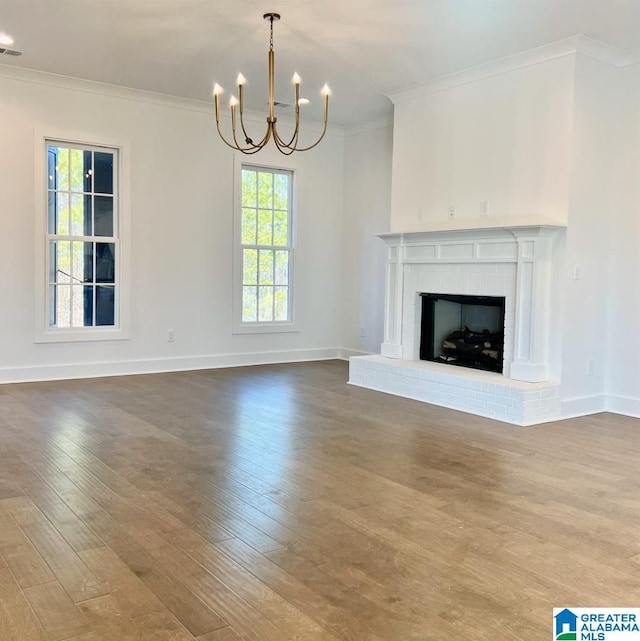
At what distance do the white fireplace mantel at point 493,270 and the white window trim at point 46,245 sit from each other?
2.71m

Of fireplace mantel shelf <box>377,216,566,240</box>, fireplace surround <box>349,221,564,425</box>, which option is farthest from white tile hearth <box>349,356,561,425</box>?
fireplace mantel shelf <box>377,216,566,240</box>

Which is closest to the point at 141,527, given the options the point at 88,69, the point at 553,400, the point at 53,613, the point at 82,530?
the point at 82,530

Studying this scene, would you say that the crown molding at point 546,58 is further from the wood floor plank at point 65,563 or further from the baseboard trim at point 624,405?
the wood floor plank at point 65,563

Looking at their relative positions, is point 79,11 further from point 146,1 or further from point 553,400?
point 553,400

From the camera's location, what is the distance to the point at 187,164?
696 centimetres

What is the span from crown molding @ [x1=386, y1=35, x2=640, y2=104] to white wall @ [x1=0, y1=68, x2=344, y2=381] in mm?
2596

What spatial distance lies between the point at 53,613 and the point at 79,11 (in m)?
4.07

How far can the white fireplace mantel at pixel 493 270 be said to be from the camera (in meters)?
4.99

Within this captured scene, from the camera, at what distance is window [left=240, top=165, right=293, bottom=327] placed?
296 inches

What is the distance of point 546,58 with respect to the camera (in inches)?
197

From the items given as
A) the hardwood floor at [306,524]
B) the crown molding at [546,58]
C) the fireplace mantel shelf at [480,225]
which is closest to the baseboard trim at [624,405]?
the hardwood floor at [306,524]

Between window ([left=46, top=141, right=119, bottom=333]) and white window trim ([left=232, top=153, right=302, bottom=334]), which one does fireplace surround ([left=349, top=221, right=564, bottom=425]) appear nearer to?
white window trim ([left=232, top=153, right=302, bottom=334])

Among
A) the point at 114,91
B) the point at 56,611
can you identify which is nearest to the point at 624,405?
the point at 56,611

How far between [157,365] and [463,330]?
10.6 ft
